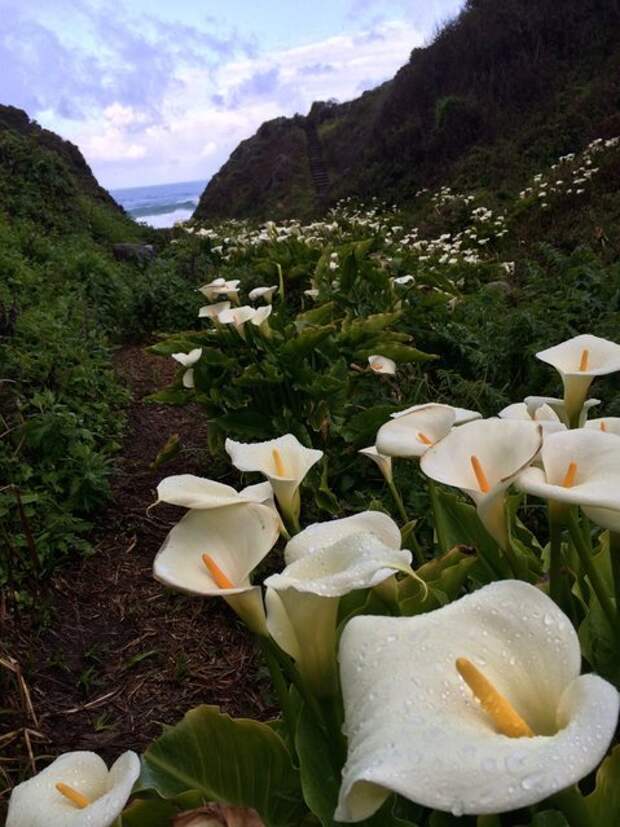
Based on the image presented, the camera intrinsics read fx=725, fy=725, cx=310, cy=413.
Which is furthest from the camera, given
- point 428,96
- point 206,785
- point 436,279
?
point 428,96

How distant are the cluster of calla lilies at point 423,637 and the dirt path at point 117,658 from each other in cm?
103

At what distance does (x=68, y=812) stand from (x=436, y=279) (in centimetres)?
392

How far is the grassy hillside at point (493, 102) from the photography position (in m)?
14.9

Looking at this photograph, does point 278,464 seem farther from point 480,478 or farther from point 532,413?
point 532,413

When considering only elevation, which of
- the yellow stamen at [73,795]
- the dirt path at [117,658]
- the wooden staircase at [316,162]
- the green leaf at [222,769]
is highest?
the wooden staircase at [316,162]

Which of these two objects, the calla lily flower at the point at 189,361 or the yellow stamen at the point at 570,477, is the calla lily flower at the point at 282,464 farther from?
the calla lily flower at the point at 189,361

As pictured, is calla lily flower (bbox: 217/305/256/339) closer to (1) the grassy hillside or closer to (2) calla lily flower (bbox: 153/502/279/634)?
(2) calla lily flower (bbox: 153/502/279/634)

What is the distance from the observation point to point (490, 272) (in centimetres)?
593

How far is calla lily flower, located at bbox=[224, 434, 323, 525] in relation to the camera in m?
1.21

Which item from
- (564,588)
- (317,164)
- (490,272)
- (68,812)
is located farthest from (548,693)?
(317,164)

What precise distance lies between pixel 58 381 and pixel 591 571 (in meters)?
2.96

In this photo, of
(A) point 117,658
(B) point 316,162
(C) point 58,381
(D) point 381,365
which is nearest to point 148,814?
(A) point 117,658

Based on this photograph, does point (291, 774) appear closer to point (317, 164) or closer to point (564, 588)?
point (564, 588)

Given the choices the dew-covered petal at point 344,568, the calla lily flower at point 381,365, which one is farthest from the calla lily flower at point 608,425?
the calla lily flower at point 381,365
